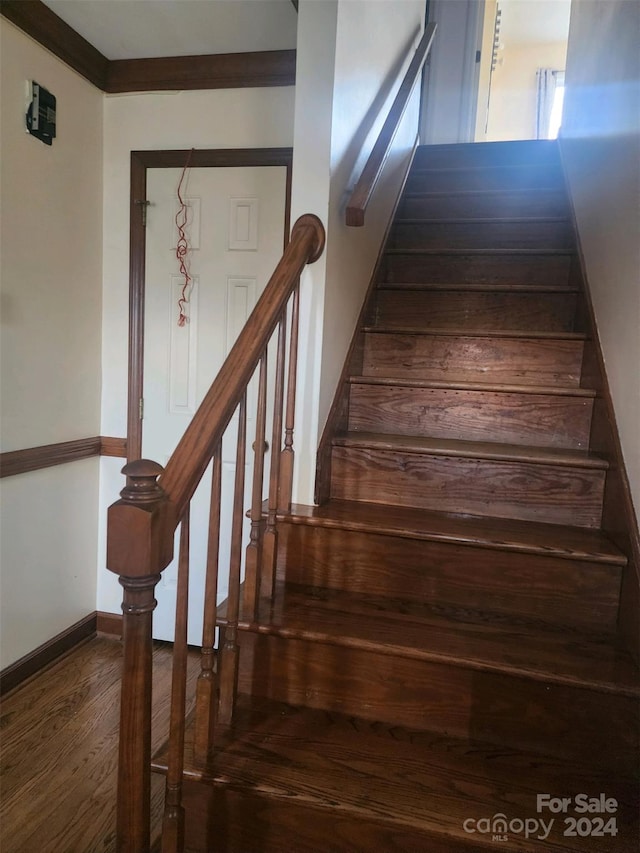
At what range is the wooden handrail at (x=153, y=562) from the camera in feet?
2.73

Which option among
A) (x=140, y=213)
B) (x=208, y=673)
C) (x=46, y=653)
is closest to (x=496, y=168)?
(x=140, y=213)

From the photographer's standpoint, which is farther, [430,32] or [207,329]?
[430,32]

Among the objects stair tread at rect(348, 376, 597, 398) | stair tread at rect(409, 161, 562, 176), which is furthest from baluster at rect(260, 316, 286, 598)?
stair tread at rect(409, 161, 562, 176)

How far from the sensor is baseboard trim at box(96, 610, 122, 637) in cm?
258

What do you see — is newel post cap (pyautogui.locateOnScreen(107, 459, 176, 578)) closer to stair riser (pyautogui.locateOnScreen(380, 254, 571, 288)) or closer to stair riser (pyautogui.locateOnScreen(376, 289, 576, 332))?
stair riser (pyautogui.locateOnScreen(376, 289, 576, 332))

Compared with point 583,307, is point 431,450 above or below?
below

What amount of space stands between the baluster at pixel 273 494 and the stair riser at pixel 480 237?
1.23 metres

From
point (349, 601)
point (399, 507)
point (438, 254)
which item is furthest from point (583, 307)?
point (349, 601)

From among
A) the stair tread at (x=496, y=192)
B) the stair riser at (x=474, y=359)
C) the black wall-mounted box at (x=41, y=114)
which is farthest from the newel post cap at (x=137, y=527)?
the stair tread at (x=496, y=192)

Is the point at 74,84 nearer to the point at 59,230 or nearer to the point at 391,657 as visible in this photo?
the point at 59,230

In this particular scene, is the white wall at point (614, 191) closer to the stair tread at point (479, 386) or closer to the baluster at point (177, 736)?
the stair tread at point (479, 386)

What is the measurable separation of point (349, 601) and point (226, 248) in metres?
1.57

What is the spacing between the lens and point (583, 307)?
6.52 feet

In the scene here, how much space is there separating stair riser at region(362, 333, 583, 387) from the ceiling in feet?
3.90
